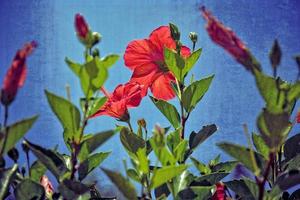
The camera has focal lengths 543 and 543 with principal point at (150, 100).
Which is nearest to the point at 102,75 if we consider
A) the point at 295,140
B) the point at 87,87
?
the point at 87,87

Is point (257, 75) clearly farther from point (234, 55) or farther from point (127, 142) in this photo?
point (127, 142)

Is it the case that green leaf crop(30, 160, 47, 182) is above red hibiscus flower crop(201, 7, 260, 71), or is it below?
below

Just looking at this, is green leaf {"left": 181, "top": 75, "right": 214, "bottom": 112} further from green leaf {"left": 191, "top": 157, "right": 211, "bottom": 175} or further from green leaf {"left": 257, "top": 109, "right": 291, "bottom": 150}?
green leaf {"left": 257, "top": 109, "right": 291, "bottom": 150}

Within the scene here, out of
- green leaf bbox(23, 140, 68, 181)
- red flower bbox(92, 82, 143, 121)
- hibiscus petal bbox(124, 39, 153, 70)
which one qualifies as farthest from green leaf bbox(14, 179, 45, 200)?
hibiscus petal bbox(124, 39, 153, 70)

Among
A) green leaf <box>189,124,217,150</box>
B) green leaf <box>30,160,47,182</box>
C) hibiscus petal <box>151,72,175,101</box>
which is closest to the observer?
green leaf <box>30,160,47,182</box>

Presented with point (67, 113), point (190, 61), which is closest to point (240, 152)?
point (67, 113)

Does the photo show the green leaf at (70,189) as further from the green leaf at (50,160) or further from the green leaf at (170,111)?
the green leaf at (170,111)

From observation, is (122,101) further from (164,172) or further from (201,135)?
(164,172)
